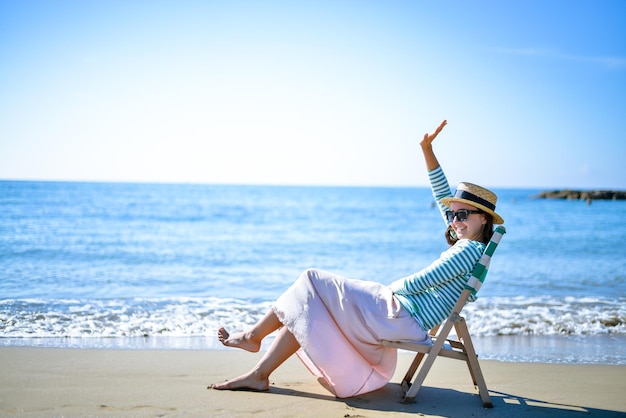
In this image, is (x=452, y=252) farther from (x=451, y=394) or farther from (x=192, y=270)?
(x=192, y=270)

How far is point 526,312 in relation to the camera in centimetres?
819

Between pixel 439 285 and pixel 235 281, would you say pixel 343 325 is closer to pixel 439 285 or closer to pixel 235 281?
pixel 439 285

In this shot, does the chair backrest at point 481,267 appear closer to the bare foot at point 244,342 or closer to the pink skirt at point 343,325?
the pink skirt at point 343,325

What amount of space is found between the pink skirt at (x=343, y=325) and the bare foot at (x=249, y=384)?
0.39m

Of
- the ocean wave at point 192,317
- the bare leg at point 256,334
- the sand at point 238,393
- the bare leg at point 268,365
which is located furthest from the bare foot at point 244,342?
the ocean wave at point 192,317

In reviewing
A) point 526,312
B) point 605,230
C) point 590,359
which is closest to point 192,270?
point 526,312

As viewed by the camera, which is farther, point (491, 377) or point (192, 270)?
point (192, 270)

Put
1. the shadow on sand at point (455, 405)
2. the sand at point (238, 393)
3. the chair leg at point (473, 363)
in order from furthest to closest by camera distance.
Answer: the chair leg at point (473, 363), the shadow on sand at point (455, 405), the sand at point (238, 393)

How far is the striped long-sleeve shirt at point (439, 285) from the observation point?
4.03m

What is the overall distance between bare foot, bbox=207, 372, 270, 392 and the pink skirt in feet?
1.29

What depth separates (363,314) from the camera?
405cm

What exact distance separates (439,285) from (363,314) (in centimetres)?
57

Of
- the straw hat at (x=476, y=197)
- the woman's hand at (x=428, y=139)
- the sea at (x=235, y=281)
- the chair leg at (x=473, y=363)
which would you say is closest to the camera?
the chair leg at (x=473, y=363)

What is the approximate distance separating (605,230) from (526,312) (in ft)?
65.4
